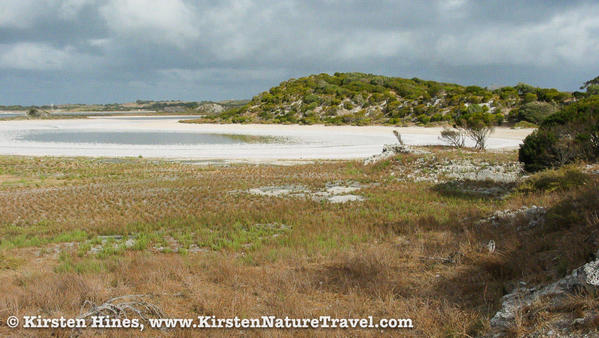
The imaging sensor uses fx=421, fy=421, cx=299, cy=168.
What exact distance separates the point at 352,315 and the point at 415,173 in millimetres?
14601

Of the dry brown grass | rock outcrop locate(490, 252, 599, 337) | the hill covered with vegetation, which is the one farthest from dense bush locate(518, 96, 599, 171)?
the hill covered with vegetation

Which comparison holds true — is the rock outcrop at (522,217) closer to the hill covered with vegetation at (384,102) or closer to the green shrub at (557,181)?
the green shrub at (557,181)

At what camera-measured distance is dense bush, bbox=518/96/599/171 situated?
48.5 ft

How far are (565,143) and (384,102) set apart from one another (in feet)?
215

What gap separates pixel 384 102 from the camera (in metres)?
79.1

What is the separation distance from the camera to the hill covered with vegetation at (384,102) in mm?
60125

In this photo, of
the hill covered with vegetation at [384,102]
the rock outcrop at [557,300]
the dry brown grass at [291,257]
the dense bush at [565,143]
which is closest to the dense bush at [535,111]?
the hill covered with vegetation at [384,102]

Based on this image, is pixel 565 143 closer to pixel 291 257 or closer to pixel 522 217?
pixel 522 217

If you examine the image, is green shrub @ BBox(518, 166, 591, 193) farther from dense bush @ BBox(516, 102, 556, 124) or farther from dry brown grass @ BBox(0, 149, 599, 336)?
dense bush @ BBox(516, 102, 556, 124)

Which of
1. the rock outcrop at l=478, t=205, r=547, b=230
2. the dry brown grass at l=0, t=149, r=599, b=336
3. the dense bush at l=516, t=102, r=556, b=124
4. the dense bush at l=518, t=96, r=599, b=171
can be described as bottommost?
the dry brown grass at l=0, t=149, r=599, b=336

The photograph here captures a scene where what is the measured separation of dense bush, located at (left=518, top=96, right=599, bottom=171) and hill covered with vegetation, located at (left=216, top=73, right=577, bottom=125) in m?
42.1

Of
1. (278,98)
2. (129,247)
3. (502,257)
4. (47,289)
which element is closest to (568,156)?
(502,257)

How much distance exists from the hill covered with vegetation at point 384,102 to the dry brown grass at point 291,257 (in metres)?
50.9

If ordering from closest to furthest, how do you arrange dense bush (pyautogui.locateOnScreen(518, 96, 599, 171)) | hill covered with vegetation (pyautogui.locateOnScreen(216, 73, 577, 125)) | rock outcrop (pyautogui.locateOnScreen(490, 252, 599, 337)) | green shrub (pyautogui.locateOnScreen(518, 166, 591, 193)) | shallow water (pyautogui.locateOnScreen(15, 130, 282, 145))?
rock outcrop (pyautogui.locateOnScreen(490, 252, 599, 337)) < green shrub (pyautogui.locateOnScreen(518, 166, 591, 193)) < dense bush (pyautogui.locateOnScreen(518, 96, 599, 171)) < shallow water (pyautogui.locateOnScreen(15, 130, 282, 145)) < hill covered with vegetation (pyautogui.locateOnScreen(216, 73, 577, 125))
